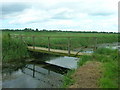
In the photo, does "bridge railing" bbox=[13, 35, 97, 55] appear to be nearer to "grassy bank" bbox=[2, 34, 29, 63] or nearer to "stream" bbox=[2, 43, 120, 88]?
"grassy bank" bbox=[2, 34, 29, 63]

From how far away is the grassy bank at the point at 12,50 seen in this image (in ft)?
42.4

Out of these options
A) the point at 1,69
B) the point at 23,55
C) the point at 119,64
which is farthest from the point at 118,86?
the point at 23,55

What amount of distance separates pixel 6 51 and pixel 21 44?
4.93 ft

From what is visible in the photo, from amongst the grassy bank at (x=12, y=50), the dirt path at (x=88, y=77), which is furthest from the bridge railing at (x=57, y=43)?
the dirt path at (x=88, y=77)

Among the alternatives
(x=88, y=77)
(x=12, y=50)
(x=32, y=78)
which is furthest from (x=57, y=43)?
(x=88, y=77)

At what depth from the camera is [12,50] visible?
44.1 feet

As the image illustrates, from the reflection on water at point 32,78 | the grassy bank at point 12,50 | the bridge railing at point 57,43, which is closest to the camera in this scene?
the reflection on water at point 32,78

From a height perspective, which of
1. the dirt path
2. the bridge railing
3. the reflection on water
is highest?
the bridge railing

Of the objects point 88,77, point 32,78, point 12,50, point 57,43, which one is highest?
point 57,43

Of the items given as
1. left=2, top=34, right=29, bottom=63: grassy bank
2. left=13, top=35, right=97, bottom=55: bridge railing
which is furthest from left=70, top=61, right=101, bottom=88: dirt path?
left=2, top=34, right=29, bottom=63: grassy bank

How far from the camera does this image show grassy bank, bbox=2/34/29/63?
12.9 m

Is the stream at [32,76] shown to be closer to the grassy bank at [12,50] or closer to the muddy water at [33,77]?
the muddy water at [33,77]

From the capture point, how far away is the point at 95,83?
5320 millimetres

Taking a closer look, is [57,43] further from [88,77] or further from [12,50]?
[88,77]
